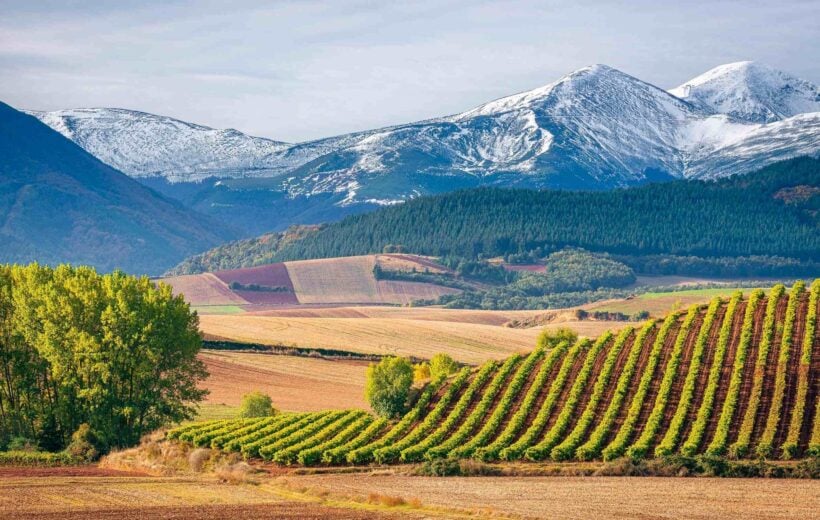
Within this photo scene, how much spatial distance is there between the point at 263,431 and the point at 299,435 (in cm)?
325

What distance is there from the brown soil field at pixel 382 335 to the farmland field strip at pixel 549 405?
168ft

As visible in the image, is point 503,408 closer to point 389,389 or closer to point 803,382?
point 389,389

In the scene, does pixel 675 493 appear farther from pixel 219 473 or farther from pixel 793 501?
pixel 219 473

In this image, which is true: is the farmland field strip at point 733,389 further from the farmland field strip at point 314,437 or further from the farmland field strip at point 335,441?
the farmland field strip at point 314,437

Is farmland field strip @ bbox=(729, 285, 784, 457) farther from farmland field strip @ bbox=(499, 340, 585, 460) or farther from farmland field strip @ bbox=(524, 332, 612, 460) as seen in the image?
farmland field strip @ bbox=(499, 340, 585, 460)

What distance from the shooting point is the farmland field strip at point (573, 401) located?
78.4m

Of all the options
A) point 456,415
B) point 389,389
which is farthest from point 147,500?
point 389,389

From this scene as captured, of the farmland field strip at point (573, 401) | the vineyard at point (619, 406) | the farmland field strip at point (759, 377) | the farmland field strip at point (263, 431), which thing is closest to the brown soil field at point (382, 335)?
the farmland field strip at point (573, 401)

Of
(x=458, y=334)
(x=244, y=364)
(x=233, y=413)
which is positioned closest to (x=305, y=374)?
(x=244, y=364)

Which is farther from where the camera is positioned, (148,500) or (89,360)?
(89,360)

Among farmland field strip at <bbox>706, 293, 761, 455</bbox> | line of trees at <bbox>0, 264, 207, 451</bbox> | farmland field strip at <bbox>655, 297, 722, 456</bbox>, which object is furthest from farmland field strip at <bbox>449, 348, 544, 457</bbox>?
line of trees at <bbox>0, 264, 207, 451</bbox>

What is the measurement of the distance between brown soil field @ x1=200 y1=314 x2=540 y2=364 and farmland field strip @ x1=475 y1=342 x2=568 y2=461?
50.6 meters

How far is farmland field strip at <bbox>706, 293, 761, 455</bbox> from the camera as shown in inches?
2990

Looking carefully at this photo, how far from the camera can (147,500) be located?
6438 centimetres
